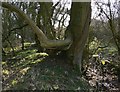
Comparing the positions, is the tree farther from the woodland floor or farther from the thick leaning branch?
the woodland floor

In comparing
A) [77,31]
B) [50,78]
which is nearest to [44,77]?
[50,78]

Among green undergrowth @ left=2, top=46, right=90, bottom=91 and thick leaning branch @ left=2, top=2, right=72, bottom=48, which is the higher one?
thick leaning branch @ left=2, top=2, right=72, bottom=48

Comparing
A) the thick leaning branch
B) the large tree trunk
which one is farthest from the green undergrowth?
the thick leaning branch

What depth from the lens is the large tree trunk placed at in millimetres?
7238

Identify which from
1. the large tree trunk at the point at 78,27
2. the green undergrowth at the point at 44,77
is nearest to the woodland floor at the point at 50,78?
the green undergrowth at the point at 44,77

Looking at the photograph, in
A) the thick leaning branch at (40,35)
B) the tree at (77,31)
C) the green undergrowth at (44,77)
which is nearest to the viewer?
the green undergrowth at (44,77)

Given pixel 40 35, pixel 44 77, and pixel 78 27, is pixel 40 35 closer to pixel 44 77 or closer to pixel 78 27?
pixel 44 77

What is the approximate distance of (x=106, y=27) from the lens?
10.5m

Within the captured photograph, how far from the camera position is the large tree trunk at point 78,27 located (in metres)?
7.24

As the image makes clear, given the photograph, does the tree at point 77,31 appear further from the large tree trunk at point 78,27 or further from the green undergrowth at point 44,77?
the green undergrowth at point 44,77

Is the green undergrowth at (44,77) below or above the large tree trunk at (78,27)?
below

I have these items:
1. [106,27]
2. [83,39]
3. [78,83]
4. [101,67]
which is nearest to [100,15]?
[106,27]

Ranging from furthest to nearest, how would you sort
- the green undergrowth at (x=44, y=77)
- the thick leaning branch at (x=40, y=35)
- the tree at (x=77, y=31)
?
the tree at (x=77, y=31)
the thick leaning branch at (x=40, y=35)
the green undergrowth at (x=44, y=77)

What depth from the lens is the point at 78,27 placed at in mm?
7277
